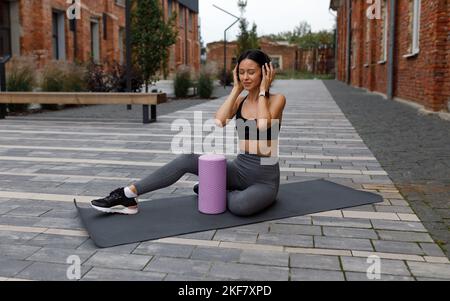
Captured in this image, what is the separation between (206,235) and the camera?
3689 mm

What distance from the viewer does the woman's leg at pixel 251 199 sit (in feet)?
13.3

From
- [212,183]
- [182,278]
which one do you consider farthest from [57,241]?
[212,183]

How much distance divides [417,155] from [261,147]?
3.48 meters

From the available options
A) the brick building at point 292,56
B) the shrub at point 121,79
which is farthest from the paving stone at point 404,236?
the brick building at point 292,56

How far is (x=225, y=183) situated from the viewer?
4.19 metres

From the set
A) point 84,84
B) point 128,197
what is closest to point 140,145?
point 128,197

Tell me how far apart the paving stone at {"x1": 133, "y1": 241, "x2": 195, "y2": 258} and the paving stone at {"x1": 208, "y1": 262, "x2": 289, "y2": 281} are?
0.29 meters

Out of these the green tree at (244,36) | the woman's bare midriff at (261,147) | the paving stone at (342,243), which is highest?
the green tree at (244,36)

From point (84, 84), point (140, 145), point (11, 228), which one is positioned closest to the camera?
point (11, 228)

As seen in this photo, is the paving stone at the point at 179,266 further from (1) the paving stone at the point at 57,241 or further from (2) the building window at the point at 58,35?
(2) the building window at the point at 58,35

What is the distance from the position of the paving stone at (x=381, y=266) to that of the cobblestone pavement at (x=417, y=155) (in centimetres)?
45

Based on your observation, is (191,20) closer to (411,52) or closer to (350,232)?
(411,52)
